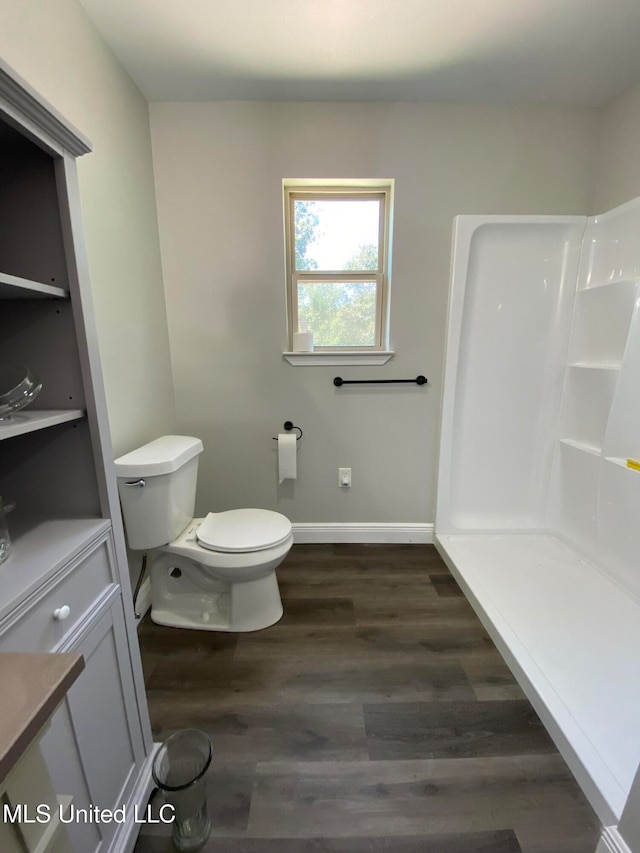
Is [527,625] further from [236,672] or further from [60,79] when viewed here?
[60,79]

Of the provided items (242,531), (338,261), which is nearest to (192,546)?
(242,531)

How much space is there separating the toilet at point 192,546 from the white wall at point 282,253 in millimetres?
495

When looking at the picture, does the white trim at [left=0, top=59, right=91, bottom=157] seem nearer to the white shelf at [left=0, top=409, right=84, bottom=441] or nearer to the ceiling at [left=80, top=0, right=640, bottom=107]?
the white shelf at [left=0, top=409, right=84, bottom=441]

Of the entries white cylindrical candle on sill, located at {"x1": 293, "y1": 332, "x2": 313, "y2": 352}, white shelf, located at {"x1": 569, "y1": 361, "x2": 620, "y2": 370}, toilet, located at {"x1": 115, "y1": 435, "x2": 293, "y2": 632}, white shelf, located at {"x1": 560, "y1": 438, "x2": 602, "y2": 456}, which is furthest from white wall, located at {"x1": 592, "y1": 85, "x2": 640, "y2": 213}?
toilet, located at {"x1": 115, "y1": 435, "x2": 293, "y2": 632}

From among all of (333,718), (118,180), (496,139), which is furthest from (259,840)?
(496,139)

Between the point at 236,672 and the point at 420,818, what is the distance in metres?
0.72

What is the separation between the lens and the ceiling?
1.28 m

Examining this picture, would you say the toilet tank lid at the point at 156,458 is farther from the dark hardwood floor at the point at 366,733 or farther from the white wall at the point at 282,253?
the dark hardwood floor at the point at 366,733

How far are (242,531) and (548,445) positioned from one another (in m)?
1.82

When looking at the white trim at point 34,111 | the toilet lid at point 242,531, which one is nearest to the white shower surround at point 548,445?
the toilet lid at point 242,531

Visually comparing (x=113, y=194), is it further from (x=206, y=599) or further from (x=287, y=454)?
(x=206, y=599)

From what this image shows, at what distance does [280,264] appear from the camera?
188 cm

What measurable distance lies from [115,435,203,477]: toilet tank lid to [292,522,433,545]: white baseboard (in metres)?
0.95

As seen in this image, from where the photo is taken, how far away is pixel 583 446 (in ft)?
6.33
